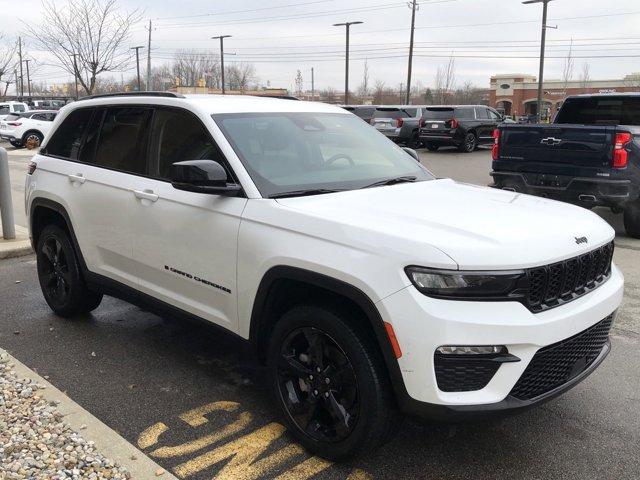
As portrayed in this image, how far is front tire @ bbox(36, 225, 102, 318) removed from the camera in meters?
4.76

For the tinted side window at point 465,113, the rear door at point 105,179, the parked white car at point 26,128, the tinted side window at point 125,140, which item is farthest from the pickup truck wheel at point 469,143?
the tinted side window at point 125,140

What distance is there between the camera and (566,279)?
280cm

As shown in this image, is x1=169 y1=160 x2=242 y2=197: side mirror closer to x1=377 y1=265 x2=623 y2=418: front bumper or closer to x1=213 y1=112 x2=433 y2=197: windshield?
x1=213 y1=112 x2=433 y2=197: windshield

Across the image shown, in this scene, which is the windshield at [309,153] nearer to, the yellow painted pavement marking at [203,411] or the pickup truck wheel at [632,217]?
the yellow painted pavement marking at [203,411]

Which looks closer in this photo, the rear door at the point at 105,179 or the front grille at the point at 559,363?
the front grille at the point at 559,363

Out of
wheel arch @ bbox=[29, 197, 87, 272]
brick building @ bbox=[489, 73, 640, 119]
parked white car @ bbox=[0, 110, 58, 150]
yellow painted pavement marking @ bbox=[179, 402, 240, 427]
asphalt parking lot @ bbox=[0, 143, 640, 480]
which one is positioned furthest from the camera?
brick building @ bbox=[489, 73, 640, 119]

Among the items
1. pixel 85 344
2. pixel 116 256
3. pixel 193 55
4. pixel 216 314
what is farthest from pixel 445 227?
pixel 193 55

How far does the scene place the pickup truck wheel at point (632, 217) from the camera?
8172 mm

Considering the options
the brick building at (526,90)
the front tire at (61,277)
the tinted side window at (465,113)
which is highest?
the brick building at (526,90)

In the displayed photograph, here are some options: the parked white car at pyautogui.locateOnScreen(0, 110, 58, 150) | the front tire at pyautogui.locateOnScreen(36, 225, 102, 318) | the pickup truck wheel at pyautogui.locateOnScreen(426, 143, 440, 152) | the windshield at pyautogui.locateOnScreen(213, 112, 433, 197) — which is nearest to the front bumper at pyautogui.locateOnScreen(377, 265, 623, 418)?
the windshield at pyautogui.locateOnScreen(213, 112, 433, 197)

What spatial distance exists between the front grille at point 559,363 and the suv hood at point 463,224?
0.40 metres

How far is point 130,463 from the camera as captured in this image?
2871 millimetres

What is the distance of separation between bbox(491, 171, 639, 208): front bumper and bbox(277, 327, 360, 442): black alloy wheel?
17.8ft

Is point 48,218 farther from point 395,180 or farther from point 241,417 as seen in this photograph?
point 395,180
